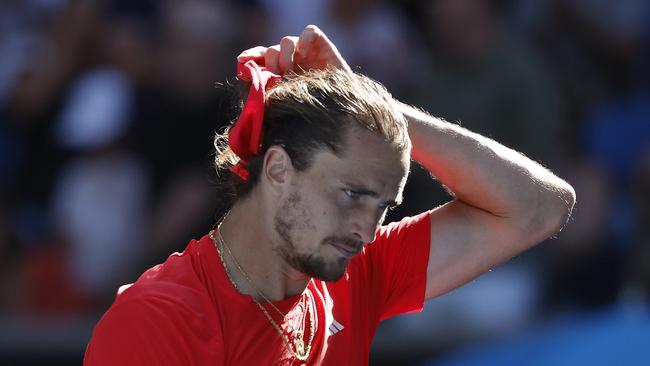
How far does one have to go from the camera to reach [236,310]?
265 cm

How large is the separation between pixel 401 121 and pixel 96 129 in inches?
135

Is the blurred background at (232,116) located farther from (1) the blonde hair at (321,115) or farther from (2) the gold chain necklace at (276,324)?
(1) the blonde hair at (321,115)

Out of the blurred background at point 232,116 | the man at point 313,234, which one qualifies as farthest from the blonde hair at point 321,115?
the blurred background at point 232,116

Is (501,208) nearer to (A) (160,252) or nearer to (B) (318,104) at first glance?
(B) (318,104)

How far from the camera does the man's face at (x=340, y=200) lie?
2.58 metres

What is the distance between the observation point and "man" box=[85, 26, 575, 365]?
2568mm

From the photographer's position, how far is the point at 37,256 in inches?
231

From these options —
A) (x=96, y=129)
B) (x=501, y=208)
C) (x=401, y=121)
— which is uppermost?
(x=401, y=121)

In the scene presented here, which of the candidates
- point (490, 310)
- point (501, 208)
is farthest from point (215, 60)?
point (501, 208)

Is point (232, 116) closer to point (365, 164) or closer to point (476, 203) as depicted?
point (476, 203)

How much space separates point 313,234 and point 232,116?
2847 mm

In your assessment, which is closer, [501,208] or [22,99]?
[501,208]

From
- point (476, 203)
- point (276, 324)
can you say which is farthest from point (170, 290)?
point (476, 203)

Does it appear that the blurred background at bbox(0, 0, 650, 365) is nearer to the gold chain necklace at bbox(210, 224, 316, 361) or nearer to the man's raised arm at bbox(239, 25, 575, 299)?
the man's raised arm at bbox(239, 25, 575, 299)
